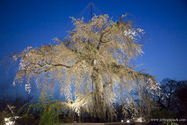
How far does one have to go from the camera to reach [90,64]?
196 inches

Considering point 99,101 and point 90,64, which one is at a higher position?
point 90,64

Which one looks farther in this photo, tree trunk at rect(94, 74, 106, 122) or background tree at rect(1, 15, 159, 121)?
tree trunk at rect(94, 74, 106, 122)

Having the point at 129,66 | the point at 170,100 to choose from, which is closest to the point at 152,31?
the point at 129,66

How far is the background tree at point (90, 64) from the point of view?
15.4 ft

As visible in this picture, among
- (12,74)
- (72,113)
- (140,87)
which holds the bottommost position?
(72,113)

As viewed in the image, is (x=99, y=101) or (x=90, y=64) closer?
(x=90, y=64)

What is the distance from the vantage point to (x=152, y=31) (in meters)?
A: 5.46

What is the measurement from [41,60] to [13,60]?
89 centimetres

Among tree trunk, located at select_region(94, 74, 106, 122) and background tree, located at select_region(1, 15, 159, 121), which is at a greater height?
background tree, located at select_region(1, 15, 159, 121)

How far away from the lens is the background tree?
4.69 metres

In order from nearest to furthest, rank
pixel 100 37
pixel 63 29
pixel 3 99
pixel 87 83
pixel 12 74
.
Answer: pixel 12 74 < pixel 87 83 < pixel 100 37 < pixel 63 29 < pixel 3 99

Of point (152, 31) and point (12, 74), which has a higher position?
point (152, 31)

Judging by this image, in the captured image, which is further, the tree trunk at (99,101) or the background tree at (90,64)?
the tree trunk at (99,101)

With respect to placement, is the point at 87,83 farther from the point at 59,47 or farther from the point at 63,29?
the point at 63,29
